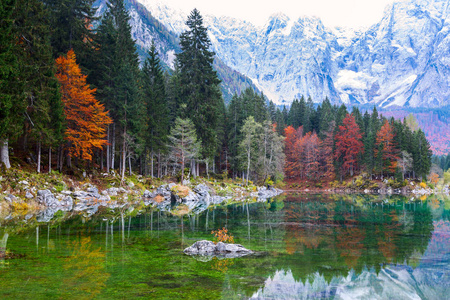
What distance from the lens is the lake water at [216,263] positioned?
9.68 metres

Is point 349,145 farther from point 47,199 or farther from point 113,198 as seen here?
point 47,199

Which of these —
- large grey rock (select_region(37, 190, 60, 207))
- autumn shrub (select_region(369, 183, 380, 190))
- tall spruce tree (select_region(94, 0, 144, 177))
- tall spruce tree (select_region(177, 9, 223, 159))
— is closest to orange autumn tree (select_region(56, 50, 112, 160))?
tall spruce tree (select_region(94, 0, 144, 177))

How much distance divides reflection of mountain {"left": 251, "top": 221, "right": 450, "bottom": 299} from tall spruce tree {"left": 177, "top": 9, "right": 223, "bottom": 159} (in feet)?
139

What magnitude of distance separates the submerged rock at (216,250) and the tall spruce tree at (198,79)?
126ft

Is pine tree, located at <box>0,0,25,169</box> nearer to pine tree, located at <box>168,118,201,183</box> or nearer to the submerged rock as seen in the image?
the submerged rock

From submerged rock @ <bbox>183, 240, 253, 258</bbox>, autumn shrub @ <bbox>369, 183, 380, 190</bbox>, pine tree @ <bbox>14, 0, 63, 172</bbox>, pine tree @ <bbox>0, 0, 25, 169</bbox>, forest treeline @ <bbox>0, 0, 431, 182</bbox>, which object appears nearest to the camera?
submerged rock @ <bbox>183, 240, 253, 258</bbox>

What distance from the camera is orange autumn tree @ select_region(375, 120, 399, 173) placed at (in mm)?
76188

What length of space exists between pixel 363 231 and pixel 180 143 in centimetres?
3274

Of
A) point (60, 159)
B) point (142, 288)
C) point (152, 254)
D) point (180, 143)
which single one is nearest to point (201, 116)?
point (180, 143)

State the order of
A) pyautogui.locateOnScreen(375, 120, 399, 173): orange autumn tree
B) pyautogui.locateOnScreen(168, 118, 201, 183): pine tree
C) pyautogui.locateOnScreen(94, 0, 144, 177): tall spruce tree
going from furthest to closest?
1. pyautogui.locateOnScreen(375, 120, 399, 173): orange autumn tree
2. pyautogui.locateOnScreen(168, 118, 201, 183): pine tree
3. pyautogui.locateOnScreen(94, 0, 144, 177): tall spruce tree

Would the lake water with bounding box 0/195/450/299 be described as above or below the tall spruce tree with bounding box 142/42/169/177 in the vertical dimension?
below

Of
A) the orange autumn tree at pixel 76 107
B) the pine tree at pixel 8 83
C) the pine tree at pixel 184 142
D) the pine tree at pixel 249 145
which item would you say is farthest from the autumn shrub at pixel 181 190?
the pine tree at pixel 8 83

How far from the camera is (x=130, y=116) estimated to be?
44.5 m

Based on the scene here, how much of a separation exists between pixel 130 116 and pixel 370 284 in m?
39.1
